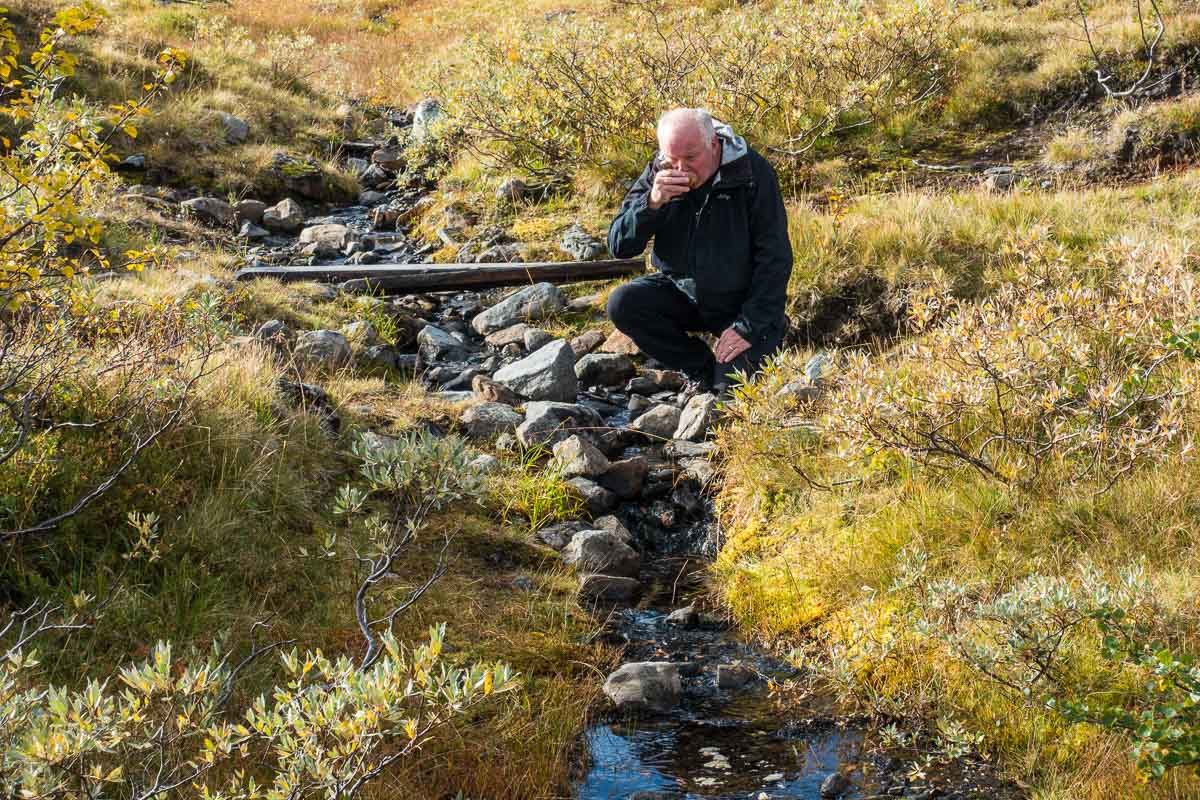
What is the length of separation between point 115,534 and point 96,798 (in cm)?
197

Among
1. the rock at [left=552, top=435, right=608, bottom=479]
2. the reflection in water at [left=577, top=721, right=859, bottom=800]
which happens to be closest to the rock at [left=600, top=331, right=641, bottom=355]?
the rock at [left=552, top=435, right=608, bottom=479]

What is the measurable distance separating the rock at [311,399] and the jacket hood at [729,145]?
2.77 metres

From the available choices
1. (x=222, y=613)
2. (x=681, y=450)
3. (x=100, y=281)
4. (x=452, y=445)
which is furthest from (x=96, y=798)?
(x=100, y=281)

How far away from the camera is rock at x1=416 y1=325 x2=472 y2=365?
7.95 m

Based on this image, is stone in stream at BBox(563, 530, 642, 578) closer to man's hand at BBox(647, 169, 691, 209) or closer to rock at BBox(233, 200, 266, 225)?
man's hand at BBox(647, 169, 691, 209)

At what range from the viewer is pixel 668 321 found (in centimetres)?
700

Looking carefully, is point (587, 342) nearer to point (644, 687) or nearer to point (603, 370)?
point (603, 370)

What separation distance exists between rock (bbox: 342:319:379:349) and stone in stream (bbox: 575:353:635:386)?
1.55 meters

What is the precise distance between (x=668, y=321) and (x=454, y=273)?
2.69 m

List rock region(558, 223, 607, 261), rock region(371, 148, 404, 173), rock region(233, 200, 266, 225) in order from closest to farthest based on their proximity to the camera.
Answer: rock region(558, 223, 607, 261) < rock region(233, 200, 266, 225) < rock region(371, 148, 404, 173)

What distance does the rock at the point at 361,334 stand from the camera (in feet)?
24.5

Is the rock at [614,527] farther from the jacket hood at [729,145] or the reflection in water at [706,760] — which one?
the jacket hood at [729,145]

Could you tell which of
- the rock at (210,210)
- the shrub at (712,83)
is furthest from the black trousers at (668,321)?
the rock at (210,210)

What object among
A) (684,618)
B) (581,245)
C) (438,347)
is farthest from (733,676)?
(581,245)
